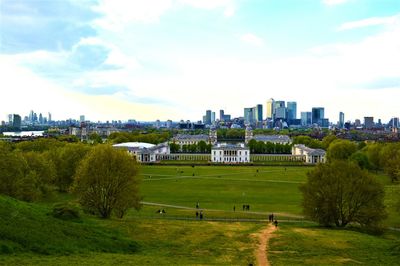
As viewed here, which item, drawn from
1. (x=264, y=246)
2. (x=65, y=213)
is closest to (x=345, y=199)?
(x=264, y=246)

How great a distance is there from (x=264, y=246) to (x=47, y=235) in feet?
43.7

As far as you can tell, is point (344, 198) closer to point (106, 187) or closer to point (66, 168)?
point (106, 187)

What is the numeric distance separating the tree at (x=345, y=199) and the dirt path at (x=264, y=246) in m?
5.07

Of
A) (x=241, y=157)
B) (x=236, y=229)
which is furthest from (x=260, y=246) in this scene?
(x=241, y=157)

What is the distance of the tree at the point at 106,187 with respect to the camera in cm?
4178

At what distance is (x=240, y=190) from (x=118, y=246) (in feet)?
148

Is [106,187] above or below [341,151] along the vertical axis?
below

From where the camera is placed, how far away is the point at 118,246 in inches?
1098

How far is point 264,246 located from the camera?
29938 mm

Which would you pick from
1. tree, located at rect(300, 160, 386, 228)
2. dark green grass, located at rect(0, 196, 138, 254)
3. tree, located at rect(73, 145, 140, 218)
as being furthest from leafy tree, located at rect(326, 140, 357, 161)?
dark green grass, located at rect(0, 196, 138, 254)

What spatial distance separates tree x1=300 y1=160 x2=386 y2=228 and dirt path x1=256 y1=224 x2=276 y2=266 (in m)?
5.07

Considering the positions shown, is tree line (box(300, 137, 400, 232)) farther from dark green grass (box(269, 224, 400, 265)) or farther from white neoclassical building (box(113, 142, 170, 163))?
white neoclassical building (box(113, 142, 170, 163))

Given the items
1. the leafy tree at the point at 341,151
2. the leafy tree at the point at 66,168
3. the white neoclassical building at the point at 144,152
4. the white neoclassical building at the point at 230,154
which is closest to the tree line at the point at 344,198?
the leafy tree at the point at 66,168

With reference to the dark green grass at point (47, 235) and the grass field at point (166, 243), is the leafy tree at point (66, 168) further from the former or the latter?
the dark green grass at point (47, 235)
